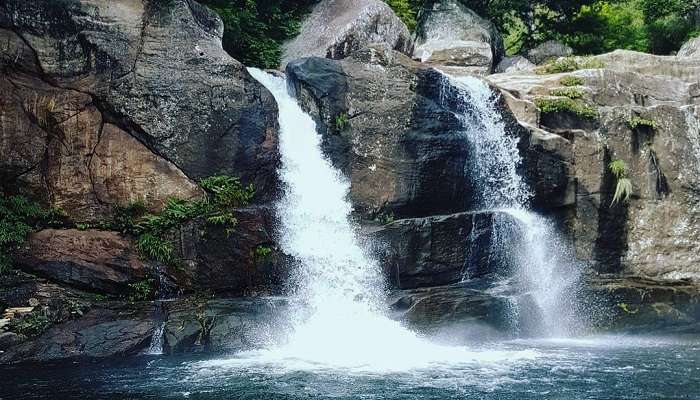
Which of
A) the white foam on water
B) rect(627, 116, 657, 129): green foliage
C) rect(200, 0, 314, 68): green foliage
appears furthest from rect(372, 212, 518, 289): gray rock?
rect(200, 0, 314, 68): green foliage

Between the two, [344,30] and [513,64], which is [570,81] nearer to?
[513,64]

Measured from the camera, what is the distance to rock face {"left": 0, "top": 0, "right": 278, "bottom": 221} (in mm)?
14180

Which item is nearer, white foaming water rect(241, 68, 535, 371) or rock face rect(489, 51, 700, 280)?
white foaming water rect(241, 68, 535, 371)

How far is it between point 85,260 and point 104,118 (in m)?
3.33

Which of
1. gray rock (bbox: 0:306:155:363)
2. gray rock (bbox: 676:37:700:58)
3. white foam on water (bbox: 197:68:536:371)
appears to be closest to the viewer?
white foam on water (bbox: 197:68:536:371)

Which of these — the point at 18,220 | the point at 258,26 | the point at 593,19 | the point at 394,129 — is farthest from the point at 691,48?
the point at 18,220

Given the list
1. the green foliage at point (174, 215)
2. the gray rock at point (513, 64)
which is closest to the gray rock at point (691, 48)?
the gray rock at point (513, 64)

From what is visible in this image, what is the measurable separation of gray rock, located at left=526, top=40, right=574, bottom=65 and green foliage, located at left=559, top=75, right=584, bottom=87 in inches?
255

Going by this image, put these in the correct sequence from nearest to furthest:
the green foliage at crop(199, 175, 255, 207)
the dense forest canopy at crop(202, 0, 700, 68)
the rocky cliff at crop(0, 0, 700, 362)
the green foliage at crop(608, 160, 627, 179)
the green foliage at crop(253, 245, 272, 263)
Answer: the rocky cliff at crop(0, 0, 700, 362) → the green foliage at crop(253, 245, 272, 263) → the green foliage at crop(199, 175, 255, 207) → the green foliage at crop(608, 160, 627, 179) → the dense forest canopy at crop(202, 0, 700, 68)

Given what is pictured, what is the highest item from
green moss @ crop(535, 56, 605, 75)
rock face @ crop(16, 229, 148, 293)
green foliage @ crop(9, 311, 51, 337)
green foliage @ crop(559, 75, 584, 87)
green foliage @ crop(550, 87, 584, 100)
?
green moss @ crop(535, 56, 605, 75)

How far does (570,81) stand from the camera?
18109 millimetres

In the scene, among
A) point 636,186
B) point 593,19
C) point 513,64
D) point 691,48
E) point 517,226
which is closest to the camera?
point 517,226

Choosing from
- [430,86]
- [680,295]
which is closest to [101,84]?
[430,86]

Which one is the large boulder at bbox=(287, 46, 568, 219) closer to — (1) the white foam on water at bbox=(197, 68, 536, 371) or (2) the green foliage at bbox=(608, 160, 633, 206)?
(1) the white foam on water at bbox=(197, 68, 536, 371)
